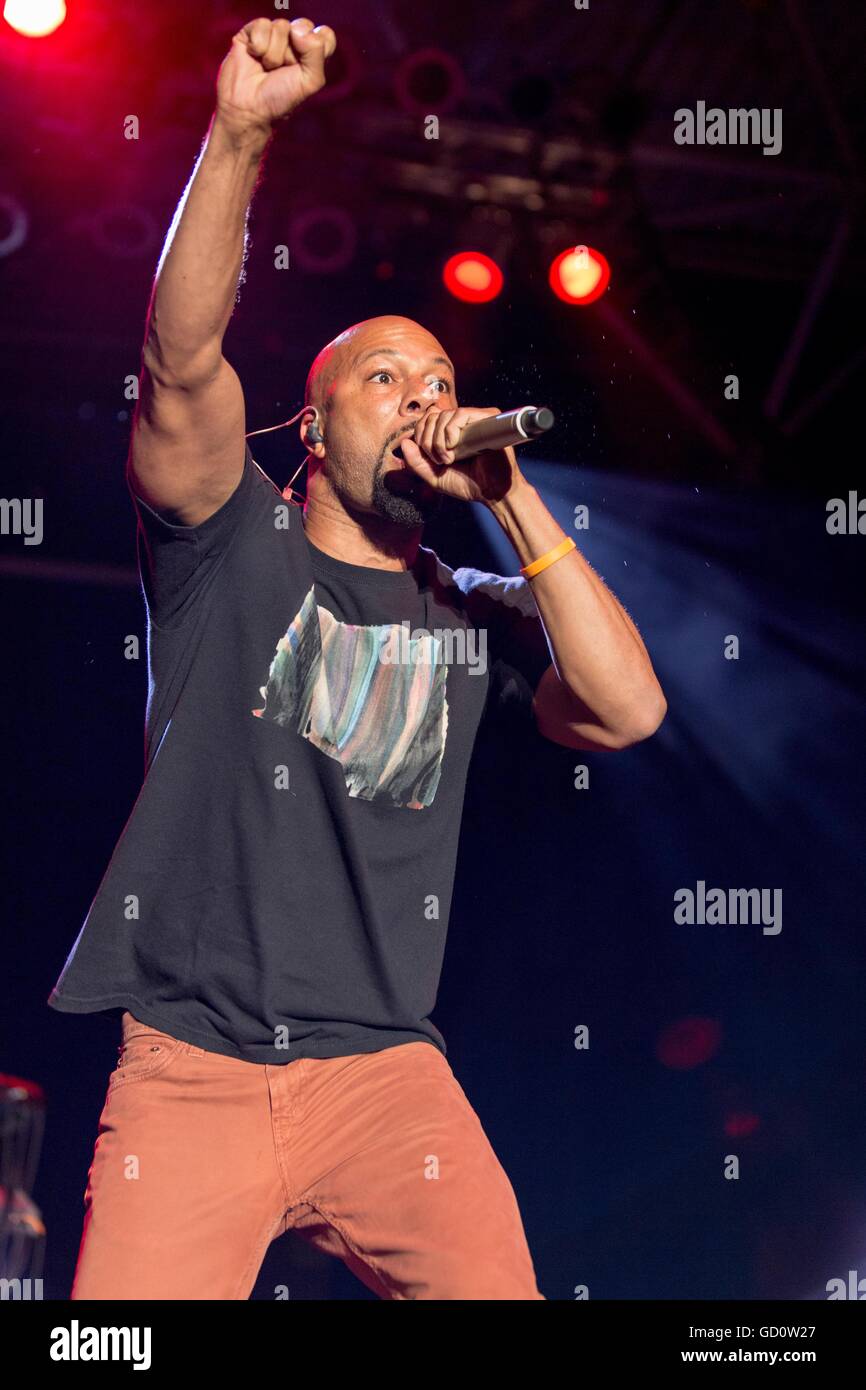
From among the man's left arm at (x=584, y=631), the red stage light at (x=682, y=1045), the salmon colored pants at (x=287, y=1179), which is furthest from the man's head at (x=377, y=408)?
the red stage light at (x=682, y=1045)

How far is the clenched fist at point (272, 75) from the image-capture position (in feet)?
6.05

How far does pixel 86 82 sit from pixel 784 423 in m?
2.56

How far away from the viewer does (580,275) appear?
4195mm

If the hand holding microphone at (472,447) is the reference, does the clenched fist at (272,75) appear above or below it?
above

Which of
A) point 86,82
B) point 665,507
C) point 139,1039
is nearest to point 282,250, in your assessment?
point 86,82

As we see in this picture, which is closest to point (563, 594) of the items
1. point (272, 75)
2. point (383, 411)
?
point (383, 411)

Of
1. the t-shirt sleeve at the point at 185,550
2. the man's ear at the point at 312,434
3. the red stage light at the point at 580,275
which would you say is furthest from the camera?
the red stage light at the point at 580,275

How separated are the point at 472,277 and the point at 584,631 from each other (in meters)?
2.40

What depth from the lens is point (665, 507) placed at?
4543mm

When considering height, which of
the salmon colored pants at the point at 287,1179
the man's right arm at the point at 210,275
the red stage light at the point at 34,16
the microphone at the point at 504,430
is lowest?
the salmon colored pants at the point at 287,1179

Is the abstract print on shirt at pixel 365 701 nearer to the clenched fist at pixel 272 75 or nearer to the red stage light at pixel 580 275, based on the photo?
the clenched fist at pixel 272 75

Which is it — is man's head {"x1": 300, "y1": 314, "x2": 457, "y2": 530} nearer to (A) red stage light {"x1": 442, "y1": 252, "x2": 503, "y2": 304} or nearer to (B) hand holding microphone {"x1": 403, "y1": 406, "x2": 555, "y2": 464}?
(B) hand holding microphone {"x1": 403, "y1": 406, "x2": 555, "y2": 464}

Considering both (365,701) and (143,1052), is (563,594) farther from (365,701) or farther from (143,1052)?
(143,1052)

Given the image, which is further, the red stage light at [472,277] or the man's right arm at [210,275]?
the red stage light at [472,277]
